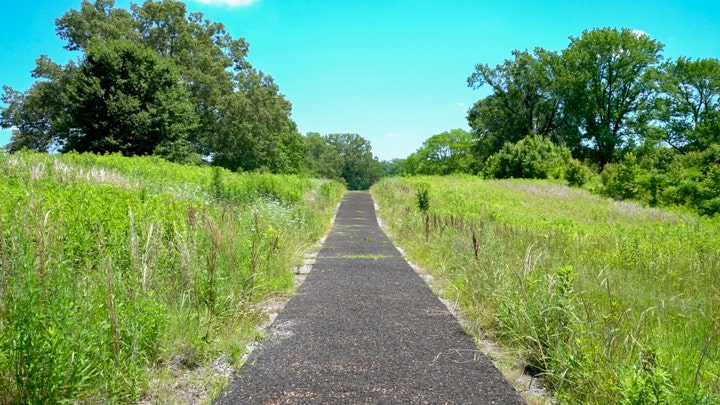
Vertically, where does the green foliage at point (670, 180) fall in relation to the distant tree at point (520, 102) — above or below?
below

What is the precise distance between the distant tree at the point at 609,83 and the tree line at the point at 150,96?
116 feet

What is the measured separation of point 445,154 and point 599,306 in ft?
262

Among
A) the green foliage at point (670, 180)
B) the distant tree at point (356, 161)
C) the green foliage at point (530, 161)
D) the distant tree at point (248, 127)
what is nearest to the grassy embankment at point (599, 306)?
the green foliage at point (670, 180)

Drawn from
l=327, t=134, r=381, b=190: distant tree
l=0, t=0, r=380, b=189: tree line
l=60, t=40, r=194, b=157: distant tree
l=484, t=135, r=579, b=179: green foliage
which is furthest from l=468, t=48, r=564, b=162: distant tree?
l=327, t=134, r=381, b=190: distant tree

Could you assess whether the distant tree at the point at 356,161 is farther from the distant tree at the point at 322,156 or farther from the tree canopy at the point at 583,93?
the tree canopy at the point at 583,93

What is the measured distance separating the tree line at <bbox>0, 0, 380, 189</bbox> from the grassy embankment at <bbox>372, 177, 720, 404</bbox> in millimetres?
18492

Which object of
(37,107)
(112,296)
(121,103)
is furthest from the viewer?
(37,107)

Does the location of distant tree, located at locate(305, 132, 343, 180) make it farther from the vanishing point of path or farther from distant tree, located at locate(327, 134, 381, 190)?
the vanishing point of path

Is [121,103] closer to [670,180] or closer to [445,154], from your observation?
[670,180]

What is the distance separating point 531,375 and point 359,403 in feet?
5.41

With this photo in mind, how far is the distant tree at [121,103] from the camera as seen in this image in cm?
2627

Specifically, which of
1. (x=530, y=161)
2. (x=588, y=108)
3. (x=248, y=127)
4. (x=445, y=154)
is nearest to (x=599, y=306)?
(x=248, y=127)

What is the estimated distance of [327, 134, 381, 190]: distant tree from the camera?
4825 inches

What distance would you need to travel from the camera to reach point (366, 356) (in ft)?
13.3
